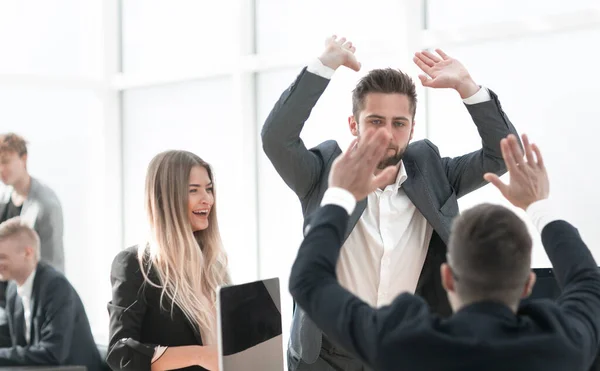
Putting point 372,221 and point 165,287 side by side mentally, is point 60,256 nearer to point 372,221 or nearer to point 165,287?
point 165,287

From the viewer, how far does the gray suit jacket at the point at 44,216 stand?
4.41 metres

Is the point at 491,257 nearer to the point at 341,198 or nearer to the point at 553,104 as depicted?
the point at 341,198

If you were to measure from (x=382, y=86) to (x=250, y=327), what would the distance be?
0.87 metres

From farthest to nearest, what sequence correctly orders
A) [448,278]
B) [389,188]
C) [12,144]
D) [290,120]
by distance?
[12,144]
[389,188]
[290,120]
[448,278]

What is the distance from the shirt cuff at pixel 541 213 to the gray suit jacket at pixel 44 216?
326 cm

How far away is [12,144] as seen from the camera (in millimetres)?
4660

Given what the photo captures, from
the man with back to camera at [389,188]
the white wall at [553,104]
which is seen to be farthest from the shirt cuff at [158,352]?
the white wall at [553,104]

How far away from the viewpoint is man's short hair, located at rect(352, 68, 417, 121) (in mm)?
2506

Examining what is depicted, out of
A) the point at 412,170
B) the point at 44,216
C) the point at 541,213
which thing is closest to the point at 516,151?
the point at 541,213

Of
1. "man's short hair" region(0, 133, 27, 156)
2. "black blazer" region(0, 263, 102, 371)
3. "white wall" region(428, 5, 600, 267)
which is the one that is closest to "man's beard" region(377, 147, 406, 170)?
"white wall" region(428, 5, 600, 267)

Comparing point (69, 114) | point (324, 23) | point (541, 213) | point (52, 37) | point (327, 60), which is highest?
point (52, 37)

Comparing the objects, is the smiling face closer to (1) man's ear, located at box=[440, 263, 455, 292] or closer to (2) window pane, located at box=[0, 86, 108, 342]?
(1) man's ear, located at box=[440, 263, 455, 292]

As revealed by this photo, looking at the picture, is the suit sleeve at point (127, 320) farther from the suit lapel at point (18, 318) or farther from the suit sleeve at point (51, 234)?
the suit sleeve at point (51, 234)

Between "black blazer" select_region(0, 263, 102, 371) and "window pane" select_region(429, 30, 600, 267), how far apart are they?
1.93 m
